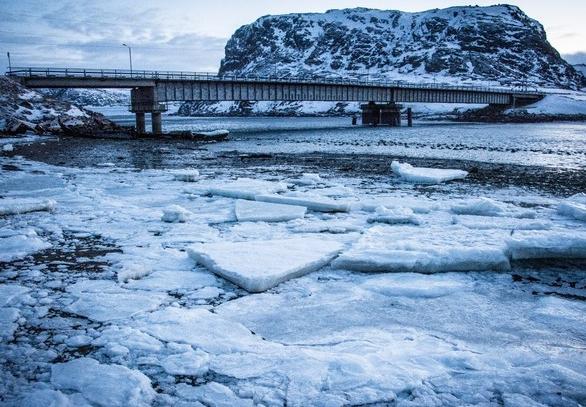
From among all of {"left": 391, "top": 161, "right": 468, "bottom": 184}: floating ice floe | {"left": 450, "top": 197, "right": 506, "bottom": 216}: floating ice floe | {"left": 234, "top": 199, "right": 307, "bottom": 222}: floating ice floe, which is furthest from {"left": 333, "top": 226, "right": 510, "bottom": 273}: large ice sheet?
{"left": 391, "top": 161, "right": 468, "bottom": 184}: floating ice floe

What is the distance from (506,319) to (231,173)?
11.9 m

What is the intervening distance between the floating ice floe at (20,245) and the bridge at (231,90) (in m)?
34.9

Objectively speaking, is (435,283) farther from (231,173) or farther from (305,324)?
(231,173)

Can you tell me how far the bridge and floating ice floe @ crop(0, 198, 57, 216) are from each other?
107ft

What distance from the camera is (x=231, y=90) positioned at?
5097 cm

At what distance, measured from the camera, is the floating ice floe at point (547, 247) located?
17.8 feet

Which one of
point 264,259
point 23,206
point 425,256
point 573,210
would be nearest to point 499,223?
point 573,210

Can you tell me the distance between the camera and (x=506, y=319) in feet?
12.6

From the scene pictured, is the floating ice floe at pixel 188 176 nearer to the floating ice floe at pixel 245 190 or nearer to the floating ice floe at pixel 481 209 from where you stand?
the floating ice floe at pixel 245 190

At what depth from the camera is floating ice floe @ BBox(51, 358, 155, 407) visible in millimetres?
2621

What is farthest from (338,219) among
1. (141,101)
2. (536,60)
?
(536,60)

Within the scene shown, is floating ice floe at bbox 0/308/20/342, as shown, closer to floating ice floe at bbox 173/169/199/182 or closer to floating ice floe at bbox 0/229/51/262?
floating ice floe at bbox 0/229/51/262

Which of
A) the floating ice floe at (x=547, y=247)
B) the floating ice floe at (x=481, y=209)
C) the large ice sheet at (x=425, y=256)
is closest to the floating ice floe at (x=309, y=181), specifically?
the floating ice floe at (x=481, y=209)

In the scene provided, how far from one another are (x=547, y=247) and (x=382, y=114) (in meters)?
69.4
